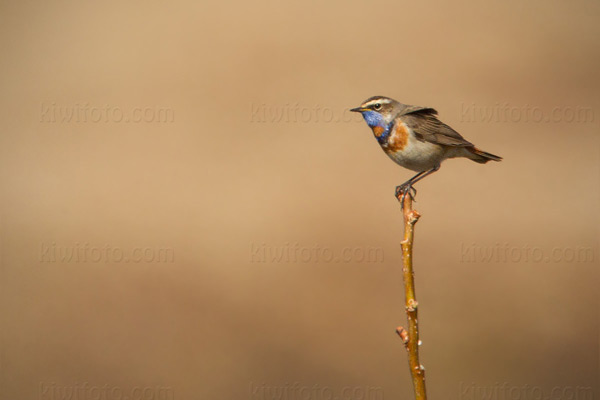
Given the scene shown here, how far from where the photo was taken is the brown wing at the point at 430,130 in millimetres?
5793

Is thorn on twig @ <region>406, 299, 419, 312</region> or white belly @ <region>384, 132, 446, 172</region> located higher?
white belly @ <region>384, 132, 446, 172</region>

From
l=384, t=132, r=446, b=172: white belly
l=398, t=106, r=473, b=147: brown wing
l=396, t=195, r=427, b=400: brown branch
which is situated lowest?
l=396, t=195, r=427, b=400: brown branch

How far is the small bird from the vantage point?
227 inches

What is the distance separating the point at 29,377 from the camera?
942 centimetres

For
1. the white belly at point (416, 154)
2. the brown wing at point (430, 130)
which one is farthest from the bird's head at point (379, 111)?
the white belly at point (416, 154)

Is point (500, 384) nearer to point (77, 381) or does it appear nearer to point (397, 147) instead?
point (397, 147)

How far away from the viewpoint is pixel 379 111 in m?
5.89

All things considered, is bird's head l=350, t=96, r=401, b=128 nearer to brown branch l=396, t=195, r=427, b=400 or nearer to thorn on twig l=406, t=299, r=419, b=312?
brown branch l=396, t=195, r=427, b=400

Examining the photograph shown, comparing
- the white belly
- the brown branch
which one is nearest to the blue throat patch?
the white belly

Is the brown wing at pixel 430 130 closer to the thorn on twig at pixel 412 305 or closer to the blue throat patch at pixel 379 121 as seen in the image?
the blue throat patch at pixel 379 121

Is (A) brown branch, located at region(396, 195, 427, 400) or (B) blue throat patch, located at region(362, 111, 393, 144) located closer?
(A) brown branch, located at region(396, 195, 427, 400)

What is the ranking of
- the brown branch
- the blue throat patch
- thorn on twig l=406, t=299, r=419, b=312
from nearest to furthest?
the brown branch < thorn on twig l=406, t=299, r=419, b=312 < the blue throat patch

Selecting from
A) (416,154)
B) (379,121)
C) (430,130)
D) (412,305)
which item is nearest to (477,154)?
(430,130)

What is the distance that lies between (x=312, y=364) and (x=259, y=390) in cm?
88
